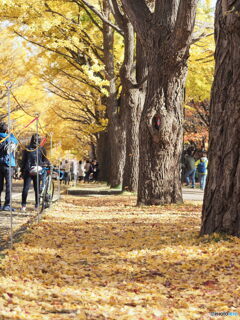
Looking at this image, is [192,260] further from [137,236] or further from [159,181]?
[159,181]

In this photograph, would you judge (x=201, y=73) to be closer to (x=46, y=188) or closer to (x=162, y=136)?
(x=162, y=136)

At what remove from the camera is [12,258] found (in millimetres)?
5824

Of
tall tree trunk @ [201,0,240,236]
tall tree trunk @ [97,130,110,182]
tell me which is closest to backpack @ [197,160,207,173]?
tall tree trunk @ [97,130,110,182]

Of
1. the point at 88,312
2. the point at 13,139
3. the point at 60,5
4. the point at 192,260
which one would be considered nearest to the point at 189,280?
the point at 192,260

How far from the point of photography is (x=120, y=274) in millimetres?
5215

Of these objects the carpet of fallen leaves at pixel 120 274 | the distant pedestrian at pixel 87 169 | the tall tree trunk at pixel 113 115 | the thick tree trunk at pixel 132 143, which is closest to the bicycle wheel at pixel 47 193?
the carpet of fallen leaves at pixel 120 274

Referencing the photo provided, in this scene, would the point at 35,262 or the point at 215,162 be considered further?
the point at 215,162

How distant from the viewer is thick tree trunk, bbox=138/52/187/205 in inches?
455

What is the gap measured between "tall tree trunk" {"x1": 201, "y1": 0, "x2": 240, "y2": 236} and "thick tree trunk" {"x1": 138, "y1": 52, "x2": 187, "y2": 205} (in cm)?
484

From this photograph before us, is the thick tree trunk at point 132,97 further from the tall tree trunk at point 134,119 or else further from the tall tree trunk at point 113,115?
the tall tree trunk at point 113,115

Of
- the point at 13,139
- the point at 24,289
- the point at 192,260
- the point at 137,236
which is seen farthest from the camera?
the point at 13,139

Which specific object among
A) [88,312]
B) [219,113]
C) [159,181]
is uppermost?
[219,113]

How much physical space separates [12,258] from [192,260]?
5.88 feet

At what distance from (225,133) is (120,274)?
214cm
